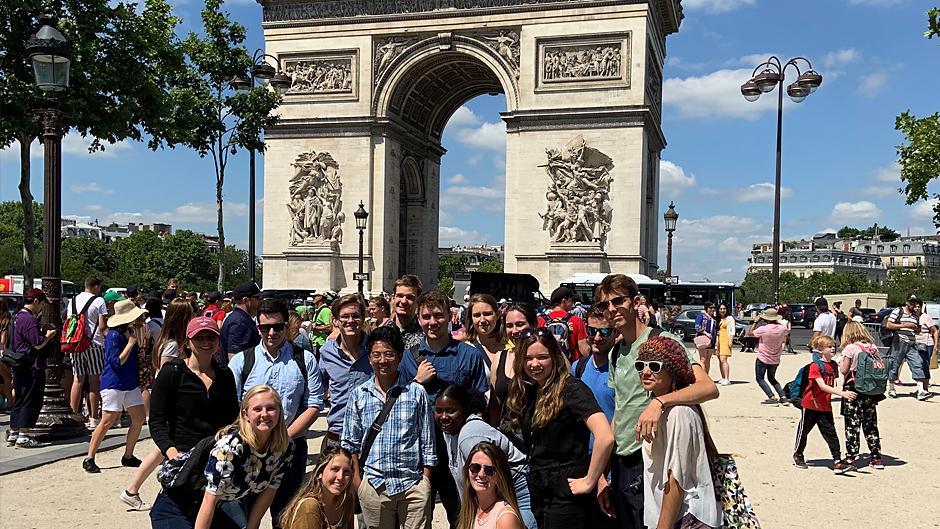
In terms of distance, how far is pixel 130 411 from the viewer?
8148 mm

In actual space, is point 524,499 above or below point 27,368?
above

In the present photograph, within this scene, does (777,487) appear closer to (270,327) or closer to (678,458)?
(678,458)

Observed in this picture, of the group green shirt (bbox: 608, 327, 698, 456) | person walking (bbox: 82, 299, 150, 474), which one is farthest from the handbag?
person walking (bbox: 82, 299, 150, 474)

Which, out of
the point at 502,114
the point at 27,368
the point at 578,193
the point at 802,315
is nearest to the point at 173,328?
the point at 27,368

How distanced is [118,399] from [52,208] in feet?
9.95

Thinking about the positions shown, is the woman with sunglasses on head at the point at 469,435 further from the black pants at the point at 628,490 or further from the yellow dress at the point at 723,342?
the yellow dress at the point at 723,342

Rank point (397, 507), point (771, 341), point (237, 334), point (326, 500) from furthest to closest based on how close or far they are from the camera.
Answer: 1. point (771, 341)
2. point (237, 334)
3. point (397, 507)
4. point (326, 500)

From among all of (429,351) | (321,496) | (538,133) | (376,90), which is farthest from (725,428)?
(376,90)

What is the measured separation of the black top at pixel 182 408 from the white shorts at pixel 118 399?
3.89 m

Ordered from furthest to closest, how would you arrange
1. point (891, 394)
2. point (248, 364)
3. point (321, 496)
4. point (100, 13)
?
point (100, 13), point (891, 394), point (248, 364), point (321, 496)

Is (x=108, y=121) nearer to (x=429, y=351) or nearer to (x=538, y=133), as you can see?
(x=538, y=133)

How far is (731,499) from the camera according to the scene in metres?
3.67

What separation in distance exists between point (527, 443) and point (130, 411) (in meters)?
5.24

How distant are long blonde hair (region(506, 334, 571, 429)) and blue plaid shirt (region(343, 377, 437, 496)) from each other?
468 mm
